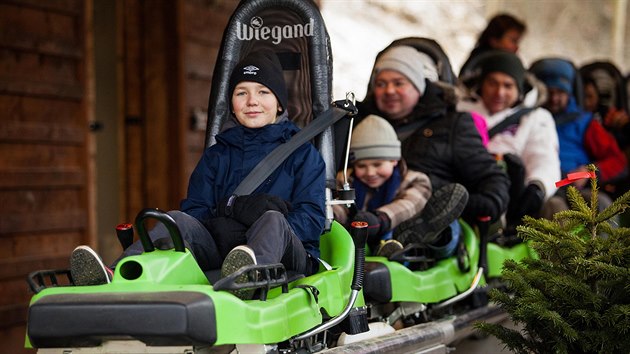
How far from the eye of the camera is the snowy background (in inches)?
514

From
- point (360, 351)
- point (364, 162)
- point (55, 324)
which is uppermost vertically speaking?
point (364, 162)

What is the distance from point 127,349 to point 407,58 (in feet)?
11.7

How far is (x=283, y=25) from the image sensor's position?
582 centimetres

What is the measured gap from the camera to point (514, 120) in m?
8.67

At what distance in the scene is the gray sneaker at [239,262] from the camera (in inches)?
Result: 166

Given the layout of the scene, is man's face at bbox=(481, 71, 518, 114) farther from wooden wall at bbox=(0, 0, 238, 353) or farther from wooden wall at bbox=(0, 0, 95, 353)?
wooden wall at bbox=(0, 0, 95, 353)

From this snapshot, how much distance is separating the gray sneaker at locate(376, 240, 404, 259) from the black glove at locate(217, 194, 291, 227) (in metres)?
1.44

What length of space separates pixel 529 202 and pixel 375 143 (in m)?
1.97

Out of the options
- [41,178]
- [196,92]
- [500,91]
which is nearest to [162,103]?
[196,92]

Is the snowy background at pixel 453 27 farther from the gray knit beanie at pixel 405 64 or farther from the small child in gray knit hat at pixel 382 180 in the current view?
the small child in gray knit hat at pixel 382 180

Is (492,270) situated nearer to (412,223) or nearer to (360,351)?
(412,223)

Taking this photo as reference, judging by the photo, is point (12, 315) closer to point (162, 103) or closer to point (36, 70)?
point (36, 70)

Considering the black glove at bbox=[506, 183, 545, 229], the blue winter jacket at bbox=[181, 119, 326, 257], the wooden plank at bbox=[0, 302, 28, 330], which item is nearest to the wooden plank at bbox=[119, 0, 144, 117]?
the wooden plank at bbox=[0, 302, 28, 330]

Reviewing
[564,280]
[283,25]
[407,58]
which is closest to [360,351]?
[564,280]
